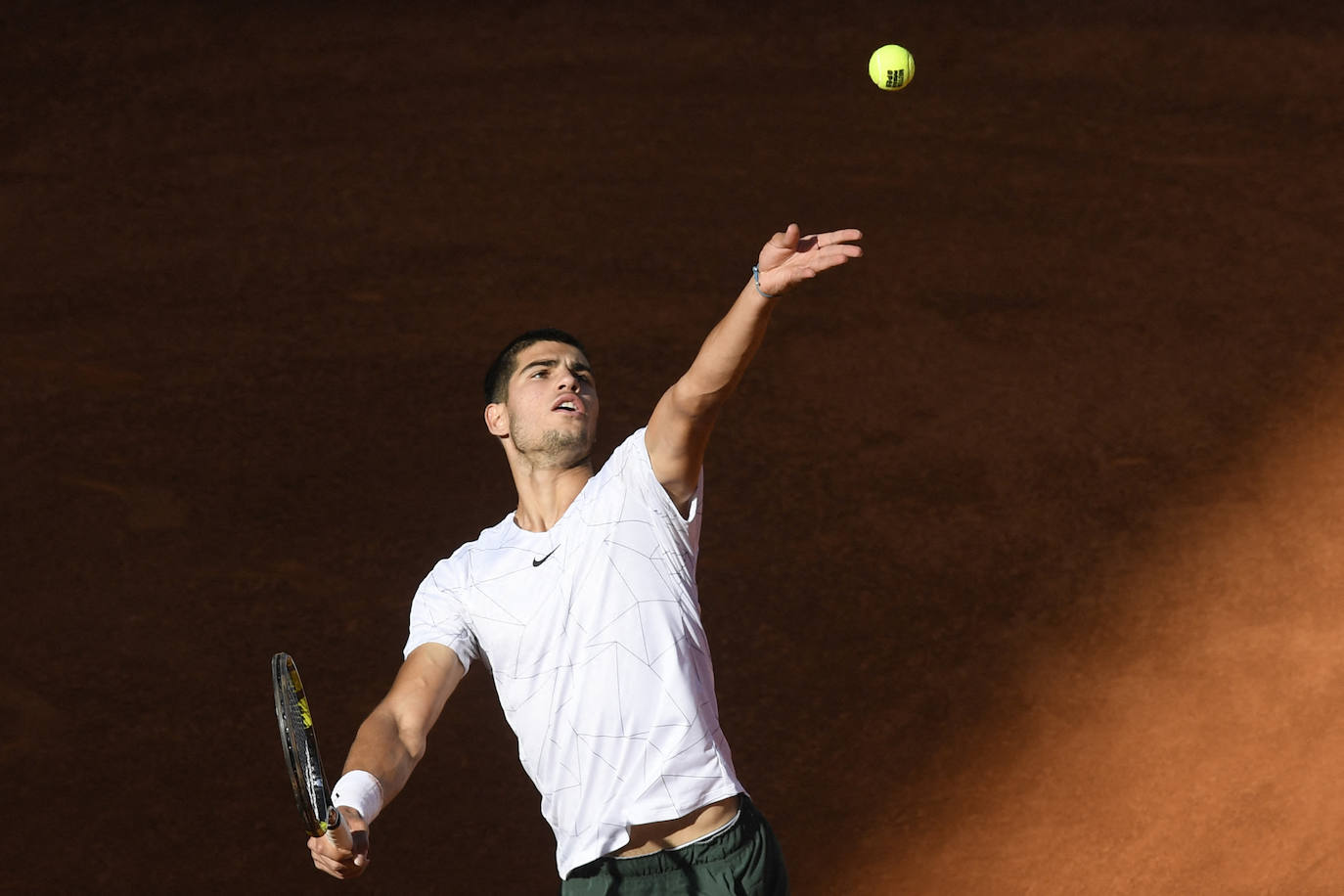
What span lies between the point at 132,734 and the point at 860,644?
2653mm

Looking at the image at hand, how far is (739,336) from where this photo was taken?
2859 mm

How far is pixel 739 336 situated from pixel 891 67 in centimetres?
201

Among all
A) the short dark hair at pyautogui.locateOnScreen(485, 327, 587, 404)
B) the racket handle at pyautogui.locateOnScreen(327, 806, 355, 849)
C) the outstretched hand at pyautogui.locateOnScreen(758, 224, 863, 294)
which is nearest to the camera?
the racket handle at pyautogui.locateOnScreen(327, 806, 355, 849)

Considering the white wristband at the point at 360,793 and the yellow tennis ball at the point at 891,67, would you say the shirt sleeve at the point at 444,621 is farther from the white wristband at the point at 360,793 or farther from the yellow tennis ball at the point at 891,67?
the yellow tennis ball at the point at 891,67

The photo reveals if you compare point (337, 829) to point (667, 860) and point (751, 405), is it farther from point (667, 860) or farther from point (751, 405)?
point (751, 405)

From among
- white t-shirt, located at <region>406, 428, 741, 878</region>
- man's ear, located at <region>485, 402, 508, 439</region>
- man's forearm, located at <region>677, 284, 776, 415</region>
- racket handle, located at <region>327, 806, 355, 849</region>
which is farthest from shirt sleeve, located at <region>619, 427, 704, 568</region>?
racket handle, located at <region>327, 806, 355, 849</region>

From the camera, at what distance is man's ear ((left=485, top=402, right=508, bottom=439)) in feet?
12.0

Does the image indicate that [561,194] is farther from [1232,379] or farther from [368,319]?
[1232,379]

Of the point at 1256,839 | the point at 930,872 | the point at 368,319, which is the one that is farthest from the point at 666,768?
the point at 368,319

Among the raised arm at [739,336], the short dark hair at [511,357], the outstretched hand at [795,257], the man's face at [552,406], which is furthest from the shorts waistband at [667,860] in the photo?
the short dark hair at [511,357]

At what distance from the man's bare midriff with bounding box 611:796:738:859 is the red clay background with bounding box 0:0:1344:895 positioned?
2.19 meters

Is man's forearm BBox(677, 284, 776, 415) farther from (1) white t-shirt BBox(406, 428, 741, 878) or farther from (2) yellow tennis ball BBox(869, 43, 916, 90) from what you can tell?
(2) yellow tennis ball BBox(869, 43, 916, 90)

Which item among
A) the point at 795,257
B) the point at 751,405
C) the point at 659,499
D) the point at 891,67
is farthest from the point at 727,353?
the point at 751,405

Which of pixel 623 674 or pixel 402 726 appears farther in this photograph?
pixel 402 726
